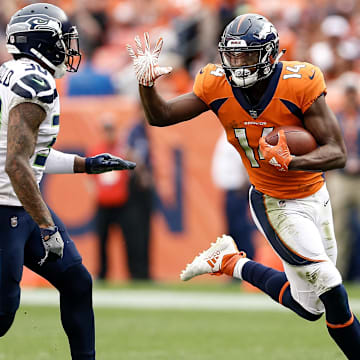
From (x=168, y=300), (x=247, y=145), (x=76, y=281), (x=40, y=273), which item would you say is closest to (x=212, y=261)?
(x=247, y=145)

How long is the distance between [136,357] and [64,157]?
155 centimetres

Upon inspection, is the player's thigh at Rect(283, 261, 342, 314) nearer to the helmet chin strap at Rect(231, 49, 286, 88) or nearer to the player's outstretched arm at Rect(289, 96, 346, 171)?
the player's outstretched arm at Rect(289, 96, 346, 171)

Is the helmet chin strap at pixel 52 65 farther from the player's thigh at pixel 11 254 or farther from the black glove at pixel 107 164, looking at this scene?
the player's thigh at pixel 11 254

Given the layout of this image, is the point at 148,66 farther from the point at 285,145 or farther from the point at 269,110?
the point at 285,145

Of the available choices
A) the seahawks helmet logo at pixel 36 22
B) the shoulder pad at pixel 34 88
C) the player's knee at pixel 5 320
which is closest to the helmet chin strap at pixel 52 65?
the seahawks helmet logo at pixel 36 22

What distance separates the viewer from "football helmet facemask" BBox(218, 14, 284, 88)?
476 cm

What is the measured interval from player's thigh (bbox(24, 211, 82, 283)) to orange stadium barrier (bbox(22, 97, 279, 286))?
17.6ft

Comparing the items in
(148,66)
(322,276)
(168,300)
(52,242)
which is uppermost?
(148,66)

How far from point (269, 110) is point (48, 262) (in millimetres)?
1402

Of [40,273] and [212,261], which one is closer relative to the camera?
[40,273]

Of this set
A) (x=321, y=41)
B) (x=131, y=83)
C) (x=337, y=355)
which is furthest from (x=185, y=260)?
(x=337, y=355)

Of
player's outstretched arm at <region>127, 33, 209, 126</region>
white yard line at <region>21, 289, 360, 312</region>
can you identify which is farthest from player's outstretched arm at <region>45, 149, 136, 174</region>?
white yard line at <region>21, 289, 360, 312</region>

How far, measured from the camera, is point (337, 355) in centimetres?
592

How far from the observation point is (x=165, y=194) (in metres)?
10.1
